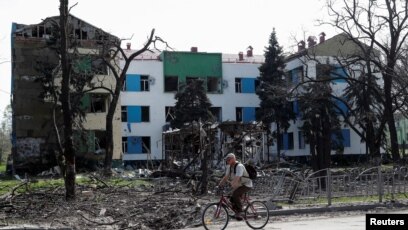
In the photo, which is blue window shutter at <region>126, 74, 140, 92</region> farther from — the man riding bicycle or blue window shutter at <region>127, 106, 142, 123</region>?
the man riding bicycle

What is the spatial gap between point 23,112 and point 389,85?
95.2ft

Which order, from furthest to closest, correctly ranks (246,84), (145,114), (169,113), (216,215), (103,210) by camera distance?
1. (246,84)
2. (169,113)
3. (145,114)
4. (103,210)
5. (216,215)

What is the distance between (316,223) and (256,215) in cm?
174

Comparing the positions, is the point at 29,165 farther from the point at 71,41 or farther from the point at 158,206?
the point at 158,206

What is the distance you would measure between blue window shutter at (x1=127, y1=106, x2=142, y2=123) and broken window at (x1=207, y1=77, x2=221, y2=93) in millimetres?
8879

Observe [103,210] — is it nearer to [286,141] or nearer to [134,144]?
[134,144]

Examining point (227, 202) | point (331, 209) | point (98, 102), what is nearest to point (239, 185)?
point (227, 202)

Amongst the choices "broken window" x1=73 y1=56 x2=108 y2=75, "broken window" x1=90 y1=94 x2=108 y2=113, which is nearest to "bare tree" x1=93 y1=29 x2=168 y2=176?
"broken window" x1=73 y1=56 x2=108 y2=75

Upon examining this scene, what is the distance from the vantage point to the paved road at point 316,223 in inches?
468

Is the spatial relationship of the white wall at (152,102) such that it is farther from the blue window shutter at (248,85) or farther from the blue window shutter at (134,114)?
the blue window shutter at (248,85)

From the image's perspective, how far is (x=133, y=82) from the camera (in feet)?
187

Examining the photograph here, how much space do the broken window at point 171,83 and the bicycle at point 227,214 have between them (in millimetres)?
46686

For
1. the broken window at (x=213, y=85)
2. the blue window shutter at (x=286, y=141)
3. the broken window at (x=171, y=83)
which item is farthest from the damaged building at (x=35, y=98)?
the blue window shutter at (x=286, y=141)

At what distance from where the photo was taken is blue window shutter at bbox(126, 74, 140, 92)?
56781 mm
